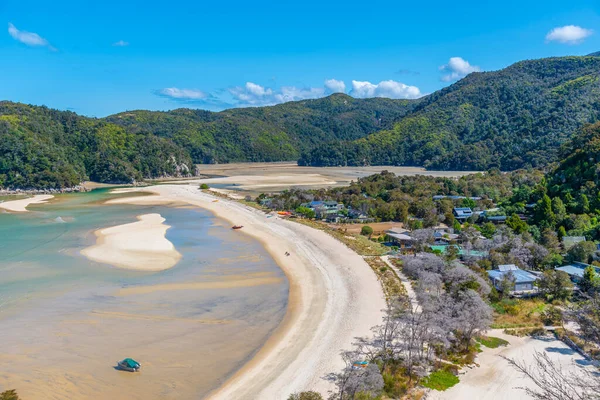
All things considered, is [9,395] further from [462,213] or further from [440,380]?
[462,213]

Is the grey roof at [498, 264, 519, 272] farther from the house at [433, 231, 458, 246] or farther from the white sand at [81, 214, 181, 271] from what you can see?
the white sand at [81, 214, 181, 271]

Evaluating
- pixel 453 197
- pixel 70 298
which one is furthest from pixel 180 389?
pixel 453 197

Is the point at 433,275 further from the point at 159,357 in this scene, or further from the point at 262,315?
the point at 159,357

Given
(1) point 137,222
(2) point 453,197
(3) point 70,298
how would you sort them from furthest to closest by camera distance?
(2) point 453,197 → (1) point 137,222 → (3) point 70,298

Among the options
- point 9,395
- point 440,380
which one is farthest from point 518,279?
point 9,395

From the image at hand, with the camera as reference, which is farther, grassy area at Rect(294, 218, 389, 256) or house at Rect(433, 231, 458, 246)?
house at Rect(433, 231, 458, 246)

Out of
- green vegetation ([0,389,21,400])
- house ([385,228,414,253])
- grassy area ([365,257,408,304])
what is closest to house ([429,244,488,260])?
house ([385,228,414,253])

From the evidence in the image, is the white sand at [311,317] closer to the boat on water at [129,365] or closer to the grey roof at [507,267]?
the boat on water at [129,365]
